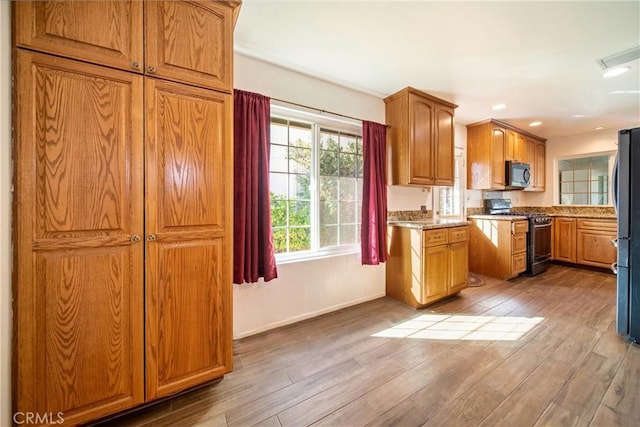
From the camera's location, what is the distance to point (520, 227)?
3.74 metres

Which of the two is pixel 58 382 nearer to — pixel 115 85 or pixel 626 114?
pixel 115 85

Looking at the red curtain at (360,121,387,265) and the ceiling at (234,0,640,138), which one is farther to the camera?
the red curtain at (360,121,387,265)

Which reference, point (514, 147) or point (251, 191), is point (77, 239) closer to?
point (251, 191)

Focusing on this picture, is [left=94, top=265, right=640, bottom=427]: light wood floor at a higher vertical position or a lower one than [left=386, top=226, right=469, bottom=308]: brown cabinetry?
lower

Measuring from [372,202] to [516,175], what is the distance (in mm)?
3022

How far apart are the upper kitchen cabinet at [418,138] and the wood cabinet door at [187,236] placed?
200cm

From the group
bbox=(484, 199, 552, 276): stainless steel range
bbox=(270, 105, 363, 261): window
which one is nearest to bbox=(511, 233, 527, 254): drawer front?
bbox=(484, 199, 552, 276): stainless steel range

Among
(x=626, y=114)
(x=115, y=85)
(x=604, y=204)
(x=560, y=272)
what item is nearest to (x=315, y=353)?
(x=115, y=85)

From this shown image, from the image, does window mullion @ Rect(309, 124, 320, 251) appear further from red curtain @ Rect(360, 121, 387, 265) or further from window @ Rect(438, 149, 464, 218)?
window @ Rect(438, 149, 464, 218)

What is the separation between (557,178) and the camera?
16.2ft

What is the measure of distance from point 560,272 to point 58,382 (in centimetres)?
599

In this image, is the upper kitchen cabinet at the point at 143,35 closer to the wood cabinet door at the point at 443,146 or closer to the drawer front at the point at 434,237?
the drawer front at the point at 434,237

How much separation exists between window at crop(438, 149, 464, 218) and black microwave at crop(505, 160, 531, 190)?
2.40 feet

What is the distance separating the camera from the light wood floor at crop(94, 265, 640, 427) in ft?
4.42
